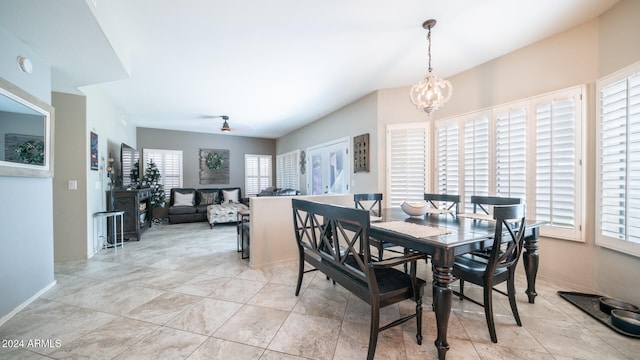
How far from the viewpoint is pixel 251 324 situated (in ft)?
6.10

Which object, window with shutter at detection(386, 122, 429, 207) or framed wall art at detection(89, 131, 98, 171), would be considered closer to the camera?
framed wall art at detection(89, 131, 98, 171)

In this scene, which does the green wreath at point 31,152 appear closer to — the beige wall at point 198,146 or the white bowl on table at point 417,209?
the white bowl on table at point 417,209

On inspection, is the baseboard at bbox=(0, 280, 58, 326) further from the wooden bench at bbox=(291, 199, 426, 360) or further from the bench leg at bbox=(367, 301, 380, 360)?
the bench leg at bbox=(367, 301, 380, 360)

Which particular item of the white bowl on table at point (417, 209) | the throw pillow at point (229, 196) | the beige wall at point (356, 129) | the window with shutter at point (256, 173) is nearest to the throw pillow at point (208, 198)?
the throw pillow at point (229, 196)

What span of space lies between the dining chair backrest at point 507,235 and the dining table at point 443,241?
81 mm

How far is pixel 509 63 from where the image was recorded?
283 centimetres

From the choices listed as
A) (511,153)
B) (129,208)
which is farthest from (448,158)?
(129,208)

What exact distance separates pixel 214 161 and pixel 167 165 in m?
1.27

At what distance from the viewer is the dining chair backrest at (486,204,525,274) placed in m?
1.57

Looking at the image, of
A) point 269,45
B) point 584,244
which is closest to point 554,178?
point 584,244

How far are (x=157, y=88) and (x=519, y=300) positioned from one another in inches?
215

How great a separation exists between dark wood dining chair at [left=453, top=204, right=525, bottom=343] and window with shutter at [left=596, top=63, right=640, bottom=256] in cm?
100

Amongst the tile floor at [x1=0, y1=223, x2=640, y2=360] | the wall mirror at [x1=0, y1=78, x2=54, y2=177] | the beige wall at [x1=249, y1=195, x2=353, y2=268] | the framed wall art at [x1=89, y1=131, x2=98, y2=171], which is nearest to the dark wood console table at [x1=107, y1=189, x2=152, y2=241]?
the framed wall art at [x1=89, y1=131, x2=98, y2=171]

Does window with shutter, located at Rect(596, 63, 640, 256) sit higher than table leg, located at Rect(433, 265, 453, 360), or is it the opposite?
window with shutter, located at Rect(596, 63, 640, 256)
